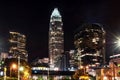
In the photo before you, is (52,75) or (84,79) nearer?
(84,79)

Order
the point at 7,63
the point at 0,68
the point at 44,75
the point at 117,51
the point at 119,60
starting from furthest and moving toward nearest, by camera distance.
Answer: the point at 44,75 < the point at 117,51 < the point at 119,60 < the point at 0,68 < the point at 7,63

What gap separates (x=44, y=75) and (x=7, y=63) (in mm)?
83199

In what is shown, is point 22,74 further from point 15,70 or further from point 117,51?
point 117,51

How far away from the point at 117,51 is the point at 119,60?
29.8m

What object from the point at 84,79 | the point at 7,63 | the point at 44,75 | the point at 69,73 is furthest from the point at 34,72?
the point at 84,79

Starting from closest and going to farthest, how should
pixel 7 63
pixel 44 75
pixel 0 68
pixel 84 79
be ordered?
pixel 84 79
pixel 7 63
pixel 0 68
pixel 44 75

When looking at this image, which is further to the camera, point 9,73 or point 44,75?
point 44,75

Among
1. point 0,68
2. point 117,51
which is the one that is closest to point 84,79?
point 0,68

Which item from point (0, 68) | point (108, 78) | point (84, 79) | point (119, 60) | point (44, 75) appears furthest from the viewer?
point (44, 75)

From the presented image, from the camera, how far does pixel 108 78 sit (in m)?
101

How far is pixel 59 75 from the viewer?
196 m

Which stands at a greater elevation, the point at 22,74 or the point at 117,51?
the point at 117,51

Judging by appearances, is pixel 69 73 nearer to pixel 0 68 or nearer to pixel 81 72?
pixel 0 68

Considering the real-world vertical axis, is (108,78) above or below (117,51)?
below
